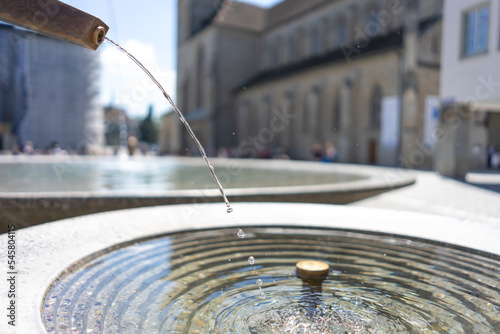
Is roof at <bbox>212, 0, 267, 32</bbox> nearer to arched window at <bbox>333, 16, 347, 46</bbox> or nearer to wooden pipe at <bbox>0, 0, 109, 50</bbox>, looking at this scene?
arched window at <bbox>333, 16, 347, 46</bbox>

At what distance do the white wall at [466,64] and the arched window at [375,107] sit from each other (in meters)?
13.2

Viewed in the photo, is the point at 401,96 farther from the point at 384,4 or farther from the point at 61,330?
the point at 61,330

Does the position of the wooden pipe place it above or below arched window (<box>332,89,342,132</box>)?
below

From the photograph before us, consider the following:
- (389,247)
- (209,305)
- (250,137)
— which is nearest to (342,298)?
(209,305)

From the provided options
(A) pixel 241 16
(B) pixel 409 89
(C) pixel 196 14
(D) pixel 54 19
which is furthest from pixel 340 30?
(D) pixel 54 19

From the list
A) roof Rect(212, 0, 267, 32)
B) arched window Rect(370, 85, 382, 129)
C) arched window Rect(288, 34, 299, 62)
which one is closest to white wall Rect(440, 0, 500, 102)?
arched window Rect(370, 85, 382, 129)

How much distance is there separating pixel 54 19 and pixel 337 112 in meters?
30.1

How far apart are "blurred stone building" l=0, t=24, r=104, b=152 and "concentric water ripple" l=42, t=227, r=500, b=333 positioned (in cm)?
3257

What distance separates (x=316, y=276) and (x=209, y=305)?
80cm

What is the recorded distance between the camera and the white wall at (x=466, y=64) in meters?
11.8

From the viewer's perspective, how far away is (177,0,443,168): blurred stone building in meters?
24.3

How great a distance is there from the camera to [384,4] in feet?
97.5

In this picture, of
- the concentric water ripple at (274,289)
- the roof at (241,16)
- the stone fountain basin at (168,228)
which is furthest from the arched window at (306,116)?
the concentric water ripple at (274,289)

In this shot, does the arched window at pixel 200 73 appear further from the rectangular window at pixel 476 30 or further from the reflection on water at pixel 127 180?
the rectangular window at pixel 476 30
